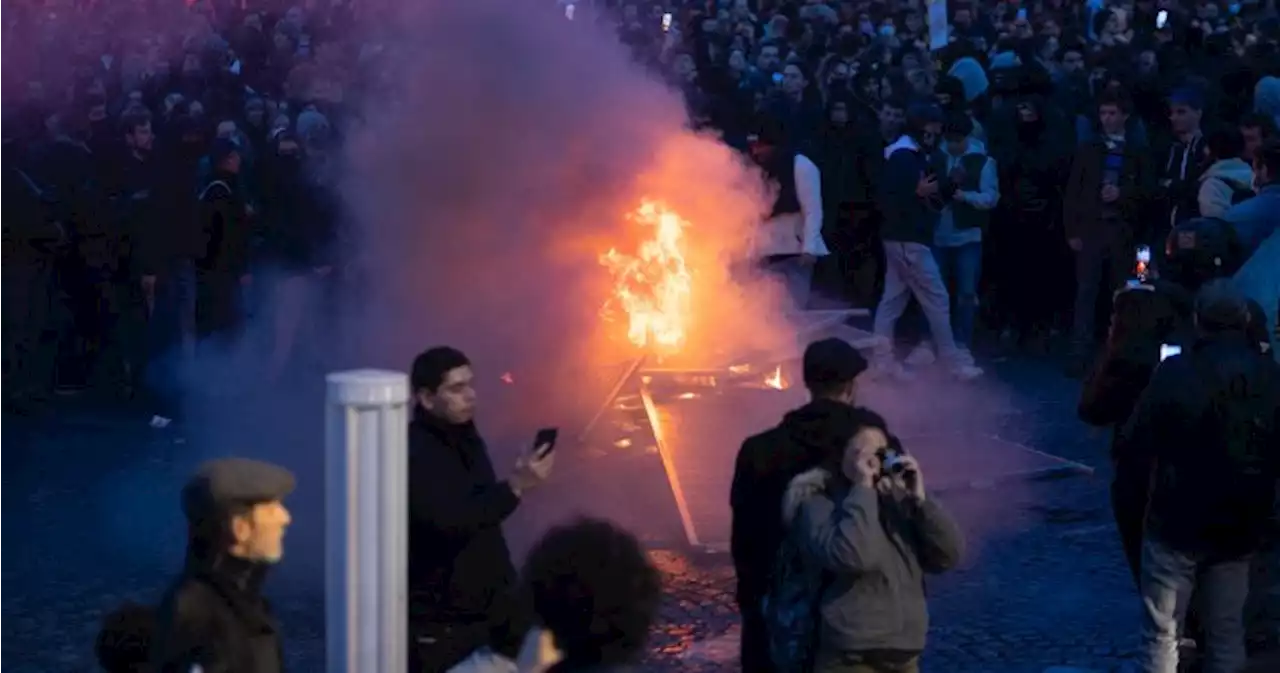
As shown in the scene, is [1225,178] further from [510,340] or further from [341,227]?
[341,227]

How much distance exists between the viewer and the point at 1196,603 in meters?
5.86

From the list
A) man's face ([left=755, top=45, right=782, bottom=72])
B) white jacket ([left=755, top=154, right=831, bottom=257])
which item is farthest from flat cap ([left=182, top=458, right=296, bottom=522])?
man's face ([left=755, top=45, right=782, bottom=72])

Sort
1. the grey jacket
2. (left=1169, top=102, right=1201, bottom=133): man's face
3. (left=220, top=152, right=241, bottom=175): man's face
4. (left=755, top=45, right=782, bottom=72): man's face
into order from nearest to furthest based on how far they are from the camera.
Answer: the grey jacket < (left=1169, top=102, right=1201, bottom=133): man's face < (left=220, top=152, right=241, bottom=175): man's face < (left=755, top=45, right=782, bottom=72): man's face

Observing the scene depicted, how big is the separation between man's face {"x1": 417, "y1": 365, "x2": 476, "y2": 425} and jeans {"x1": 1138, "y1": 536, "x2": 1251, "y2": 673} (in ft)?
7.42

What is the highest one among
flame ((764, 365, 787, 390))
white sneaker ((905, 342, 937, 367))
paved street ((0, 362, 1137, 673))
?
white sneaker ((905, 342, 937, 367))

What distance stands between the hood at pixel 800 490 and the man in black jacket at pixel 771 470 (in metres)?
0.20

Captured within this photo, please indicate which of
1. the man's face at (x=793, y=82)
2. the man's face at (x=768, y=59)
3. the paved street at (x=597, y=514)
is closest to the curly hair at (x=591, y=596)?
the paved street at (x=597, y=514)

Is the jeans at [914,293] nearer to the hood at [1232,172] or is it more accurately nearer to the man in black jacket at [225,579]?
the hood at [1232,172]

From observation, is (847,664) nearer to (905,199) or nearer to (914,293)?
(905,199)

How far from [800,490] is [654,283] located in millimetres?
6492

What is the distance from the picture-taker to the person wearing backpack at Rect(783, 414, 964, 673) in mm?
4641

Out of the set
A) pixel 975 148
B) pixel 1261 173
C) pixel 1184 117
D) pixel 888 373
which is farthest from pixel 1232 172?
pixel 975 148

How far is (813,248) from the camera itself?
1225 centimetres

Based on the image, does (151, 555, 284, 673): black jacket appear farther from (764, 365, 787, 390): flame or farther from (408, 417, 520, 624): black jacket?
(764, 365, 787, 390): flame
